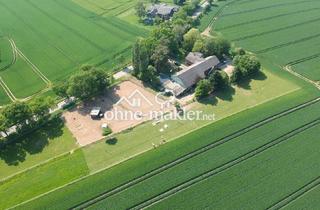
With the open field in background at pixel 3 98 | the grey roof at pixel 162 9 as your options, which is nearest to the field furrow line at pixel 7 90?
the open field in background at pixel 3 98

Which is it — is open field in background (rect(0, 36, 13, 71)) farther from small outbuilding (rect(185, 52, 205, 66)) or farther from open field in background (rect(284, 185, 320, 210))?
open field in background (rect(284, 185, 320, 210))

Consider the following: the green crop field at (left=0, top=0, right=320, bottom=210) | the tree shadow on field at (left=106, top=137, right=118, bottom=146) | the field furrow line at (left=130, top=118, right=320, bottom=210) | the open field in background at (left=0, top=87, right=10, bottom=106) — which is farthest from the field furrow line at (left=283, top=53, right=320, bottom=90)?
the open field in background at (left=0, top=87, right=10, bottom=106)

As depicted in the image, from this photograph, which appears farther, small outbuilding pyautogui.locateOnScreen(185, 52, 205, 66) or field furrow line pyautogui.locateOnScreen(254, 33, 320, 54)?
field furrow line pyautogui.locateOnScreen(254, 33, 320, 54)

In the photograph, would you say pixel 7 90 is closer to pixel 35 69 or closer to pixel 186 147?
pixel 35 69

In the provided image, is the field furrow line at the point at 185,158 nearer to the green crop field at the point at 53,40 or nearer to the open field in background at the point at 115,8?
the green crop field at the point at 53,40

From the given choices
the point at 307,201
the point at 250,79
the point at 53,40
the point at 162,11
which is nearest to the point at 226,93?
the point at 250,79

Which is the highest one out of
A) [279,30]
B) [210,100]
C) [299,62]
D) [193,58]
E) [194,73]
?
[279,30]
